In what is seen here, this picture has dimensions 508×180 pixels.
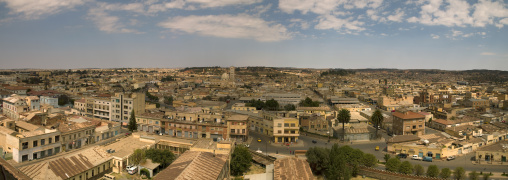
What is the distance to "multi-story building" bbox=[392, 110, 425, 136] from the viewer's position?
37750 mm

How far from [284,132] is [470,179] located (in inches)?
674

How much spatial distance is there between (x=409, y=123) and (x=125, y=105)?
36.1 meters

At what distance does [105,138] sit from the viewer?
32.5 meters

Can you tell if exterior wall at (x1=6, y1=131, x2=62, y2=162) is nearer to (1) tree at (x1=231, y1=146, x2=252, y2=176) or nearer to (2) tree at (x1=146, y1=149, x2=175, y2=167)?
(2) tree at (x1=146, y1=149, x2=175, y2=167)

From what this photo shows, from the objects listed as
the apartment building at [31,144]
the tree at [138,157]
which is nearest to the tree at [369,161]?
the tree at [138,157]

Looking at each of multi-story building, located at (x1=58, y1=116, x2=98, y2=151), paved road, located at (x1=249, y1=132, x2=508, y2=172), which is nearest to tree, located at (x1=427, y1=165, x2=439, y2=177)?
paved road, located at (x1=249, y1=132, x2=508, y2=172)

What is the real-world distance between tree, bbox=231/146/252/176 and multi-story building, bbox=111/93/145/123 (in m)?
21.7

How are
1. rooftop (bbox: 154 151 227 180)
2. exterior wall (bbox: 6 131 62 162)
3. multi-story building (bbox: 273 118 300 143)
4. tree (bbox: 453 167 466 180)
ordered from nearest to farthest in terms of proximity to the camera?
rooftop (bbox: 154 151 227 180), tree (bbox: 453 167 466 180), exterior wall (bbox: 6 131 62 162), multi-story building (bbox: 273 118 300 143)

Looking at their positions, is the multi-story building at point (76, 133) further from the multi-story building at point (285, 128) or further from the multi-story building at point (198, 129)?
the multi-story building at point (285, 128)

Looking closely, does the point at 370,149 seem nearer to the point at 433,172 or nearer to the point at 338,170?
the point at 433,172

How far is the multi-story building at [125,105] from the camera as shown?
134 feet

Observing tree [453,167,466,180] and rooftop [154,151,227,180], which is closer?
rooftop [154,151,227,180]

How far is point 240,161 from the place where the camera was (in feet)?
78.3

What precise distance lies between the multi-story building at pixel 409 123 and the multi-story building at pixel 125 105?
109 ft
